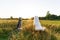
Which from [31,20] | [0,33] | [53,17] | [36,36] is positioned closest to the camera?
[36,36]

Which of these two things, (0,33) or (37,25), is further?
(0,33)

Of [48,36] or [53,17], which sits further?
[53,17]

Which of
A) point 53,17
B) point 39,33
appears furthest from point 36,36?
point 53,17

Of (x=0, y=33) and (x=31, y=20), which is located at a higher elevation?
(x=31, y=20)

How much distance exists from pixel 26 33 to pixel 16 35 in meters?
0.48

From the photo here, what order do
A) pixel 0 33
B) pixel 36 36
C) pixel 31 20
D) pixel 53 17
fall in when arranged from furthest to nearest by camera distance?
1. pixel 53 17
2. pixel 0 33
3. pixel 31 20
4. pixel 36 36

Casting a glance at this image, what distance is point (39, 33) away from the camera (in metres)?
9.52

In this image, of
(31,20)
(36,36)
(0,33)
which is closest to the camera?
(36,36)

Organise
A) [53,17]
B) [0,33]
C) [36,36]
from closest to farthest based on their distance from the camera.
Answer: [36,36], [0,33], [53,17]

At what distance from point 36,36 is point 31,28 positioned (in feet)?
1.14

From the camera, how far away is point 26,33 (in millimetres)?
9641

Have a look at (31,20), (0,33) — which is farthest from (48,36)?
(0,33)

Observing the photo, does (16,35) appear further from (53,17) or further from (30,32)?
(53,17)

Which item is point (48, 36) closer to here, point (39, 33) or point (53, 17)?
point (39, 33)
